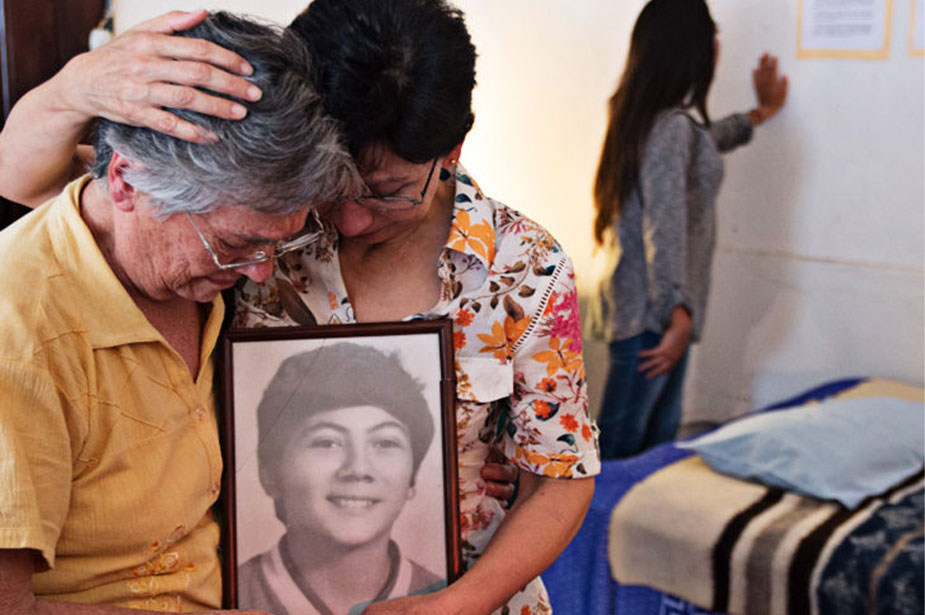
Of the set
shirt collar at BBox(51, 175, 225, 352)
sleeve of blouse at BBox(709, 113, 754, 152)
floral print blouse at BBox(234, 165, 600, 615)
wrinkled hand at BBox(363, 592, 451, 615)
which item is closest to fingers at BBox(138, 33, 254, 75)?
shirt collar at BBox(51, 175, 225, 352)

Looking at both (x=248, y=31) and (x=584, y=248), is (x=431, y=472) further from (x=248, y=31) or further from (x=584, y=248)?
(x=584, y=248)

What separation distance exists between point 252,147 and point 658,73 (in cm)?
219

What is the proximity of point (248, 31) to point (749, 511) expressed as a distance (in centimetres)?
204

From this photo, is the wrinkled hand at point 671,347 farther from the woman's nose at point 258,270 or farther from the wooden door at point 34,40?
the woman's nose at point 258,270

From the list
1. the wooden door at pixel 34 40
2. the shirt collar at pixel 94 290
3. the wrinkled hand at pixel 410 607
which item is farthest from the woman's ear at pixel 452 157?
the wooden door at pixel 34 40

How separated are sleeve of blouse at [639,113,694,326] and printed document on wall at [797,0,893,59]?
1.41 feet

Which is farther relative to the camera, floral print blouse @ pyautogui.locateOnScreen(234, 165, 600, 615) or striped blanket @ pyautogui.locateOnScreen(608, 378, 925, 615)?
striped blanket @ pyautogui.locateOnScreen(608, 378, 925, 615)

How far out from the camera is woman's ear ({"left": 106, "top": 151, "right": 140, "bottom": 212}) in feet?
3.58

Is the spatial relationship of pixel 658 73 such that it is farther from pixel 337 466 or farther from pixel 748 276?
pixel 337 466

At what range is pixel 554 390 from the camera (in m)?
1.42

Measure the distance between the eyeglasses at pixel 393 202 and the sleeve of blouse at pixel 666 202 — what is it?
179cm

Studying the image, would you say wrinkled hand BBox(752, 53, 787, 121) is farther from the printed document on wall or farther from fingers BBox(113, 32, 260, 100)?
fingers BBox(113, 32, 260, 100)

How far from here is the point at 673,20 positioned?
3.00 metres

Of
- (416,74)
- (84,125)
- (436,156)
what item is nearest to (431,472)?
(436,156)
